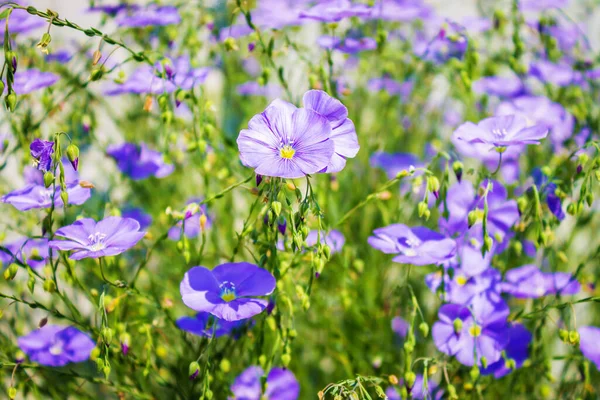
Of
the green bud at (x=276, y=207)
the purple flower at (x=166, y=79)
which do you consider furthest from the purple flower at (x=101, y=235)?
the purple flower at (x=166, y=79)

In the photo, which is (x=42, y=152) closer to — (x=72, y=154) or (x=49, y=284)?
(x=72, y=154)

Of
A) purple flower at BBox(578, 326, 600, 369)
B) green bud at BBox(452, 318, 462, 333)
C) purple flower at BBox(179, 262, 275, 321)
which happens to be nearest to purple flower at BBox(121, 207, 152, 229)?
purple flower at BBox(179, 262, 275, 321)

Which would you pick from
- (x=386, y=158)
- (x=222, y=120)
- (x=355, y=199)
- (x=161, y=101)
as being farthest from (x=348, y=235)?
(x=222, y=120)

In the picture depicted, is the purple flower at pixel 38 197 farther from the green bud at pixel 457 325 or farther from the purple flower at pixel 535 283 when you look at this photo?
the purple flower at pixel 535 283

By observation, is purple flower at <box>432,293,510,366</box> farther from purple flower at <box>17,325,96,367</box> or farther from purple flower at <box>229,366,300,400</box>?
purple flower at <box>17,325,96,367</box>

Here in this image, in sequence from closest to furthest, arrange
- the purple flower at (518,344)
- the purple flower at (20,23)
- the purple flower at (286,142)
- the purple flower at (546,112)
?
the purple flower at (286,142), the purple flower at (518,344), the purple flower at (20,23), the purple flower at (546,112)

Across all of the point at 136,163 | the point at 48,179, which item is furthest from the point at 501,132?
the point at 136,163

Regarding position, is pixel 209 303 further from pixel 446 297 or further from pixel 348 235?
pixel 348 235
